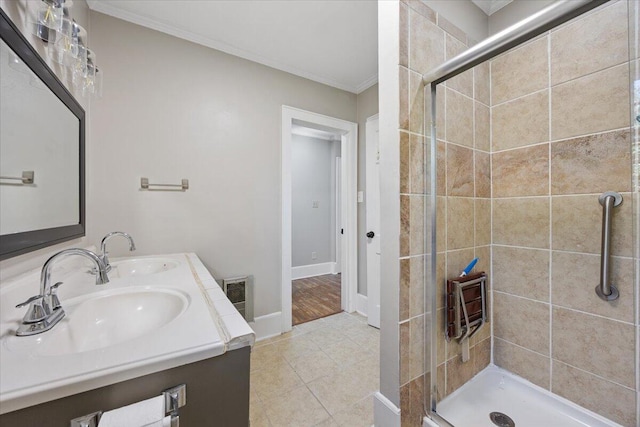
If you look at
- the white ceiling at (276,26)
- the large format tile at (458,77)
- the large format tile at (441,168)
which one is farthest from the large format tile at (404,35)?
the white ceiling at (276,26)

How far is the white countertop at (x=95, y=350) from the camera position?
49 centimetres

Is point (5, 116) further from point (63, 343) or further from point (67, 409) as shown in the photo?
point (67, 409)

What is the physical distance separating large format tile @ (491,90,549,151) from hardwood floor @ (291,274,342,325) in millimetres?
2249

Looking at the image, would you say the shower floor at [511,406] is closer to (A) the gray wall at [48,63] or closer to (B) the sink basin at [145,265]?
(B) the sink basin at [145,265]

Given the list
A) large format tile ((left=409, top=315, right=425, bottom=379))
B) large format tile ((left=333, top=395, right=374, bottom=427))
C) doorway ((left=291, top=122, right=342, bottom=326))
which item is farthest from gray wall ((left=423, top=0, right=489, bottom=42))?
doorway ((left=291, top=122, right=342, bottom=326))

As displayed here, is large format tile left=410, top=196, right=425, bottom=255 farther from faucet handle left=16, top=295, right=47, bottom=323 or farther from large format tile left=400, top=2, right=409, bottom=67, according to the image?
faucet handle left=16, top=295, right=47, bottom=323

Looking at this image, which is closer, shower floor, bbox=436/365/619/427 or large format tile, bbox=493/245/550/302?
shower floor, bbox=436/365/619/427

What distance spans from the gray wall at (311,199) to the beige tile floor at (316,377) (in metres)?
1.99

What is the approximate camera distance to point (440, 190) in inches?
49.5

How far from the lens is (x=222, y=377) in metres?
0.67

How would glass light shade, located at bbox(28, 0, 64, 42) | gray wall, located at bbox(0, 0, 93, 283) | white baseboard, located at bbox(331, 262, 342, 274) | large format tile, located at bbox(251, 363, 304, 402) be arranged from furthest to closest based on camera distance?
white baseboard, located at bbox(331, 262, 342, 274) → large format tile, located at bbox(251, 363, 304, 402) → glass light shade, located at bbox(28, 0, 64, 42) → gray wall, located at bbox(0, 0, 93, 283)

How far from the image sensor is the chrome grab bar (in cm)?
113

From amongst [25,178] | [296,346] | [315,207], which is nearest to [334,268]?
[315,207]

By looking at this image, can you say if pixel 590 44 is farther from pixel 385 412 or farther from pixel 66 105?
pixel 66 105
